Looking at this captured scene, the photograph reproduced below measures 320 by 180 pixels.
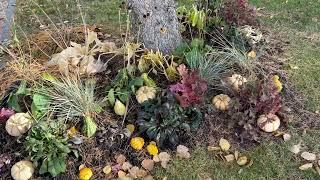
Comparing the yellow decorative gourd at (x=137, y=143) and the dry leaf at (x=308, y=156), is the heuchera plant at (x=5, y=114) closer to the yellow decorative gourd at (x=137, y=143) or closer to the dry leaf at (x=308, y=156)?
the yellow decorative gourd at (x=137, y=143)

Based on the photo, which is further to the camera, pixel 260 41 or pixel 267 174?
pixel 260 41

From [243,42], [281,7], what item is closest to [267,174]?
[243,42]

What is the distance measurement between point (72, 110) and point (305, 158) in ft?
6.58

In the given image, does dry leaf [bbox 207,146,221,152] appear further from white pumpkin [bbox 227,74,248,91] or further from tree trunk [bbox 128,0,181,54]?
tree trunk [bbox 128,0,181,54]

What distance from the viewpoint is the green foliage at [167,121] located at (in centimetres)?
370

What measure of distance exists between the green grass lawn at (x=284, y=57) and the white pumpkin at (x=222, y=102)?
1.46ft

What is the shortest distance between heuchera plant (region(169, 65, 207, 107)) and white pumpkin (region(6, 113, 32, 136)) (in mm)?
1237

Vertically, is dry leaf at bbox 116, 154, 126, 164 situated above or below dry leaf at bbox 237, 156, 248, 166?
above

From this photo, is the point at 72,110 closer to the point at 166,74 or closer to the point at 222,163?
the point at 166,74

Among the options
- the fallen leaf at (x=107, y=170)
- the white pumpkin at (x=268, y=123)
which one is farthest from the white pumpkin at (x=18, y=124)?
the white pumpkin at (x=268, y=123)

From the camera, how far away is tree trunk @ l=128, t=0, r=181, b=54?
4215 millimetres

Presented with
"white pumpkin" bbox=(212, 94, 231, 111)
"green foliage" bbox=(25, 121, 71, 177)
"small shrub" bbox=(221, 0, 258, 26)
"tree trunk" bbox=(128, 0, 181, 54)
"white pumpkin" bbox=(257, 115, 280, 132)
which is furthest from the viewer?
"small shrub" bbox=(221, 0, 258, 26)

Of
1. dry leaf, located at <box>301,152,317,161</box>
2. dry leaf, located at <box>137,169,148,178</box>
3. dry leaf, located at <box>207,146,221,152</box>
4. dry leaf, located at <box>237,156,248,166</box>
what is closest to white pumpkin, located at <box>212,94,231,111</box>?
dry leaf, located at <box>207,146,221,152</box>

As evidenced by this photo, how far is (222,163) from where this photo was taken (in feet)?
12.0
